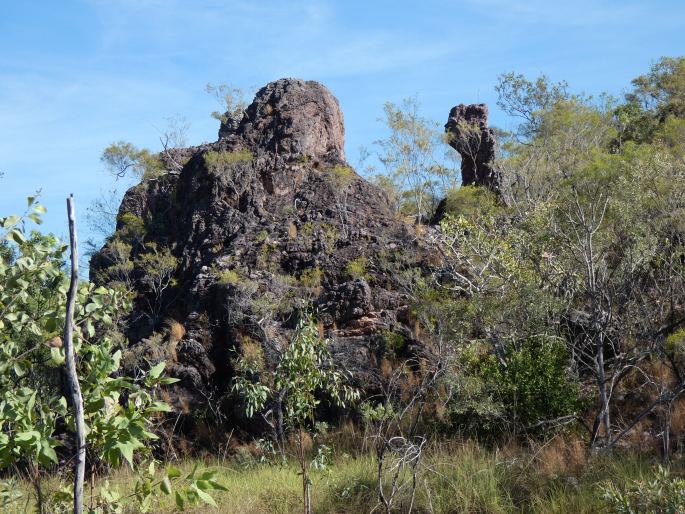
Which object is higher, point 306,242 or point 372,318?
point 306,242

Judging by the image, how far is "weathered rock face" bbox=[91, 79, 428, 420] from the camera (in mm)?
13438

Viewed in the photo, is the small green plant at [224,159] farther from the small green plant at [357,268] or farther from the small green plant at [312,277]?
the small green plant at [357,268]

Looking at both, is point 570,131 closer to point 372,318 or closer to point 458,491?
point 372,318

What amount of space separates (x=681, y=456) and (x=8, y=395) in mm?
7599

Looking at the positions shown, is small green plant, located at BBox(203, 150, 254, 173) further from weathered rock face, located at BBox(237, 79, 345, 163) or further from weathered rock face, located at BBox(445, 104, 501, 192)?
weathered rock face, located at BBox(445, 104, 501, 192)

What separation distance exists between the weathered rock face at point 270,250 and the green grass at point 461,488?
3654 mm

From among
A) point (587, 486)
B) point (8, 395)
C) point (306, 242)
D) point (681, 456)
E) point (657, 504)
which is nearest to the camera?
point (8, 395)

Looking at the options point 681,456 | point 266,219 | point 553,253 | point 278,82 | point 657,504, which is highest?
point 278,82

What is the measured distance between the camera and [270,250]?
15.2m

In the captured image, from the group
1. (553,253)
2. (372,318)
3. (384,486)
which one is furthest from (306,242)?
(384,486)

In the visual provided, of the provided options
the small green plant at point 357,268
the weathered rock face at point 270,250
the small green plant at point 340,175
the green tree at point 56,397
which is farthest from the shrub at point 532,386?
the small green plant at point 340,175

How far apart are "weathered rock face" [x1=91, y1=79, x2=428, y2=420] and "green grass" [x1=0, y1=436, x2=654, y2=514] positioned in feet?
12.0

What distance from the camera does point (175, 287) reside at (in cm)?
1691

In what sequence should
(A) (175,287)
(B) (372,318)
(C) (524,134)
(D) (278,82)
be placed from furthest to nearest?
(C) (524,134)
(D) (278,82)
(A) (175,287)
(B) (372,318)
